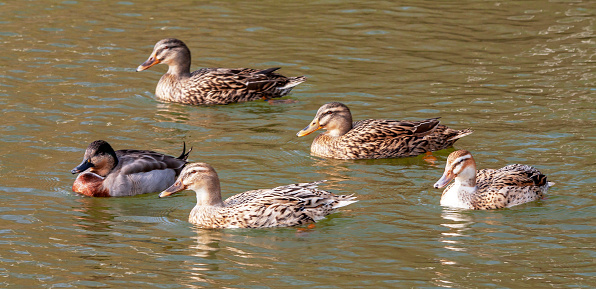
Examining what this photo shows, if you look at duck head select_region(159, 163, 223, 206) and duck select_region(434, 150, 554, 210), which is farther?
duck select_region(434, 150, 554, 210)

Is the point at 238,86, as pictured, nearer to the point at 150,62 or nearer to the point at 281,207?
the point at 150,62

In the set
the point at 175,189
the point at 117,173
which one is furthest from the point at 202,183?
the point at 117,173

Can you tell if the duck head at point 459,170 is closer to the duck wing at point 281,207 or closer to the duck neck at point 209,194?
the duck wing at point 281,207

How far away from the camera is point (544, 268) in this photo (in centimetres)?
1048

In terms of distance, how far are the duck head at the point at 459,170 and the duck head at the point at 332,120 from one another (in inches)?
123

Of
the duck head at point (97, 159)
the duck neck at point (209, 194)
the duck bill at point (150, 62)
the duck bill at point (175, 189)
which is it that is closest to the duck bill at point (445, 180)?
the duck neck at point (209, 194)

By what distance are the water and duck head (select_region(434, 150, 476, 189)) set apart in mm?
374

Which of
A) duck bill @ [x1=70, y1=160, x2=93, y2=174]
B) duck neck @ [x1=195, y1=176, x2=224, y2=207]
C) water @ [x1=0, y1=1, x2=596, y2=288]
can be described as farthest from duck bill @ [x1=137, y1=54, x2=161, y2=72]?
duck neck @ [x1=195, y1=176, x2=224, y2=207]

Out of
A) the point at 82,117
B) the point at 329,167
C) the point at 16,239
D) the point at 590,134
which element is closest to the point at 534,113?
the point at 590,134

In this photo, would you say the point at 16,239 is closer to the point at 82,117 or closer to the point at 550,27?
the point at 82,117

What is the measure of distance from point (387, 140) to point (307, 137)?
1754mm

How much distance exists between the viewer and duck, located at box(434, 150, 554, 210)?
1284 centimetres

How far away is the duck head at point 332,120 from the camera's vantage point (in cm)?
1572

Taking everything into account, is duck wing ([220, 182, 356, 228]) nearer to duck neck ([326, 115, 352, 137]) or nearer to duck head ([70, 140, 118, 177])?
duck head ([70, 140, 118, 177])
